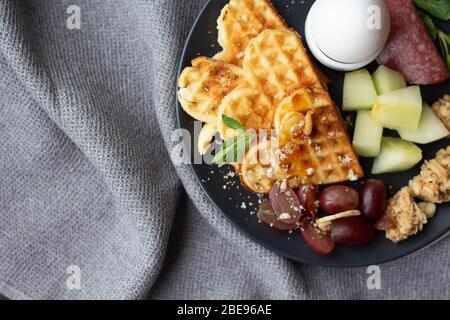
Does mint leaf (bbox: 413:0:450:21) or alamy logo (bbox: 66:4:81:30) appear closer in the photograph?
mint leaf (bbox: 413:0:450:21)

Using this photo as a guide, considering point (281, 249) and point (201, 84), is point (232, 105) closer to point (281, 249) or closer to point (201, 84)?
point (201, 84)

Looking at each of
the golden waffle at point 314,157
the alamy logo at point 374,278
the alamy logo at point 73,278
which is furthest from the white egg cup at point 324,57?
the alamy logo at point 73,278

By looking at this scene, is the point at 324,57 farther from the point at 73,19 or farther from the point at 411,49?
the point at 73,19

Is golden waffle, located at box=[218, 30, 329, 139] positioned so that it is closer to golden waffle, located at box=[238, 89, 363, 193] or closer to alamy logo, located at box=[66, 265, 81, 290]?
golden waffle, located at box=[238, 89, 363, 193]

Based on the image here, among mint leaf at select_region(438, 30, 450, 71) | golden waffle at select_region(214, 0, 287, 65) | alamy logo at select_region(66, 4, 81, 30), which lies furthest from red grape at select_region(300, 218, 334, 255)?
alamy logo at select_region(66, 4, 81, 30)

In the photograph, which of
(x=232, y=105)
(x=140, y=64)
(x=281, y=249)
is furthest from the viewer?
(x=140, y=64)

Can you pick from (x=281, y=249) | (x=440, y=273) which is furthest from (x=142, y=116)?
(x=440, y=273)

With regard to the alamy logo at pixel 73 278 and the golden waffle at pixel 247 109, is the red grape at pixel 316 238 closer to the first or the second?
the golden waffle at pixel 247 109
